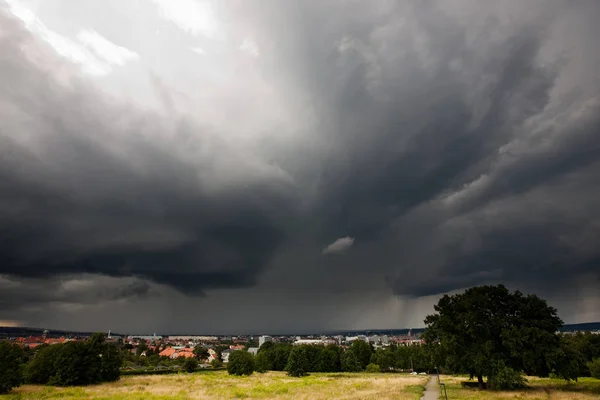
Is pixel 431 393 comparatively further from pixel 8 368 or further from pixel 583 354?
pixel 8 368

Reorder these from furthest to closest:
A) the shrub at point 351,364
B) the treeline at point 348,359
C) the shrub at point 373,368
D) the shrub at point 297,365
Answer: the shrub at point 351,364
the shrub at point 373,368
the treeline at point 348,359
the shrub at point 297,365

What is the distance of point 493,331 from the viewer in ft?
149

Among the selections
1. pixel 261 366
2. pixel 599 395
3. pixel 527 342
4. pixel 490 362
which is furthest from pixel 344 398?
pixel 261 366

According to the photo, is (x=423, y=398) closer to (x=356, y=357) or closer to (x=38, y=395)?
(x=38, y=395)

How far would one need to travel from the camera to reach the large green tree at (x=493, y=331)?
136 ft

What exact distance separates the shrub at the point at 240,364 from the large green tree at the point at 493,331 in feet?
164

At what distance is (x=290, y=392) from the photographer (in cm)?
4512

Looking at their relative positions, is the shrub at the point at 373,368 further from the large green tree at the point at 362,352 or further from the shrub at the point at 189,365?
the shrub at the point at 189,365

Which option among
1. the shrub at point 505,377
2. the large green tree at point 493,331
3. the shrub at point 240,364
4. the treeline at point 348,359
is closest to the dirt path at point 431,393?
the large green tree at point 493,331

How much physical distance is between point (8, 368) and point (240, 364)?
1829 inches

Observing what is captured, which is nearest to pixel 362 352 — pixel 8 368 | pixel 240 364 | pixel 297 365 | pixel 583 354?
pixel 297 365

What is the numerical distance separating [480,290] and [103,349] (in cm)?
7202

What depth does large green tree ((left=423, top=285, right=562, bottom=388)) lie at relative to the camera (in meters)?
41.5

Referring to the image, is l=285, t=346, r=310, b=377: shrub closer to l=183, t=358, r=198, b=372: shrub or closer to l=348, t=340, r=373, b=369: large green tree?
l=183, t=358, r=198, b=372: shrub
